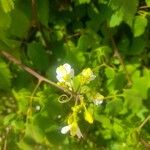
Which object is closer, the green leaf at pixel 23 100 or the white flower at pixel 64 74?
the white flower at pixel 64 74


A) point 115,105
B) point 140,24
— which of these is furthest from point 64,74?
point 140,24

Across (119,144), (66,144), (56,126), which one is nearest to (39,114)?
(56,126)

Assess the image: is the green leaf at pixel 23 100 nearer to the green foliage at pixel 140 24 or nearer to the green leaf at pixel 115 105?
the green leaf at pixel 115 105

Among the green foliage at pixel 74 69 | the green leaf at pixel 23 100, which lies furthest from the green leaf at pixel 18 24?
the green leaf at pixel 23 100

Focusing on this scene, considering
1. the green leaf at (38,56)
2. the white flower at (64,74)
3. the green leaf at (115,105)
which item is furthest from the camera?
the green leaf at (38,56)

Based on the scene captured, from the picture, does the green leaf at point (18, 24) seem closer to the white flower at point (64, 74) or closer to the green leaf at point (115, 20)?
the green leaf at point (115, 20)

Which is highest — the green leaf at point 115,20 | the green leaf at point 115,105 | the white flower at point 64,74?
the white flower at point 64,74

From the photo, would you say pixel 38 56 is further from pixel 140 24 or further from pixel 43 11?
pixel 140 24

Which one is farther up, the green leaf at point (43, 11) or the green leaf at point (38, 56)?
the green leaf at point (43, 11)

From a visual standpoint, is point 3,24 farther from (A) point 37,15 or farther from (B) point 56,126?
(B) point 56,126

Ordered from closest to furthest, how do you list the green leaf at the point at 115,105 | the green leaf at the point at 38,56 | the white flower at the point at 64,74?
1. the white flower at the point at 64,74
2. the green leaf at the point at 115,105
3. the green leaf at the point at 38,56
